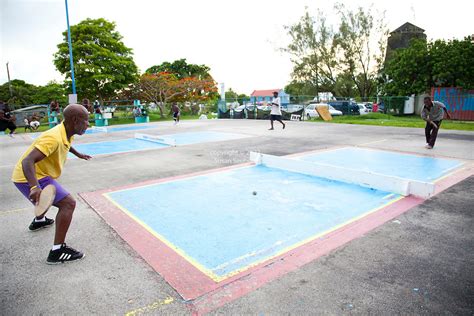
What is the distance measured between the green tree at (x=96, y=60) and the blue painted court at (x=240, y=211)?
990 inches

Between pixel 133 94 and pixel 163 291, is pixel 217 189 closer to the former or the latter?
pixel 163 291

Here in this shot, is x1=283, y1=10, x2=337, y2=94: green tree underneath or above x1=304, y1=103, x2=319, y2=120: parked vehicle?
above

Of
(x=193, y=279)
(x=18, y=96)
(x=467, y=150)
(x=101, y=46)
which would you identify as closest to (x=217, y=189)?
(x=193, y=279)

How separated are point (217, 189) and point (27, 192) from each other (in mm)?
3332

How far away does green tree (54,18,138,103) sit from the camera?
27.6 meters

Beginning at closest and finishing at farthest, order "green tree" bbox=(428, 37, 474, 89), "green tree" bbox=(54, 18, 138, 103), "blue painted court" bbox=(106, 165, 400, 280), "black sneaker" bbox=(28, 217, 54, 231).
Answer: "blue painted court" bbox=(106, 165, 400, 280) < "black sneaker" bbox=(28, 217, 54, 231) < "green tree" bbox=(428, 37, 474, 89) < "green tree" bbox=(54, 18, 138, 103)

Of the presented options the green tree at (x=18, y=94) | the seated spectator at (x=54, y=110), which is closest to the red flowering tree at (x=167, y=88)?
the seated spectator at (x=54, y=110)

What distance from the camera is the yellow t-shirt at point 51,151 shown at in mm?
3061

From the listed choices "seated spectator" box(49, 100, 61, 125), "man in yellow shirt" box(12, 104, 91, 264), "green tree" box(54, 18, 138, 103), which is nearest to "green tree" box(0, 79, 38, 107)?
"green tree" box(54, 18, 138, 103)

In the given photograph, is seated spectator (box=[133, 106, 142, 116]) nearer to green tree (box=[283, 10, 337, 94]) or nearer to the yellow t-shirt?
green tree (box=[283, 10, 337, 94])

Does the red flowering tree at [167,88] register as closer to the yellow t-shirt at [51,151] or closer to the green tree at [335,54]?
the green tree at [335,54]

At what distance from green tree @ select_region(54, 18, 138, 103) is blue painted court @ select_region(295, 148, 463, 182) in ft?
79.8

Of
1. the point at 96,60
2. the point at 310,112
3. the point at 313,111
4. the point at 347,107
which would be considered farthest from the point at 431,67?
the point at 96,60

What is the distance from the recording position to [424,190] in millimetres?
5262
